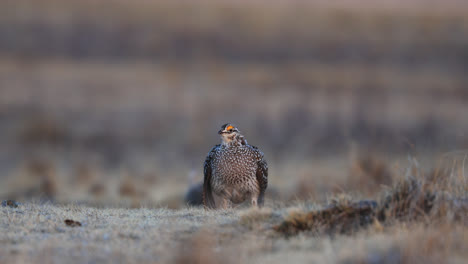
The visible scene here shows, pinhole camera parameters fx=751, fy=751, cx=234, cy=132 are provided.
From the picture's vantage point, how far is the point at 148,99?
28.9 meters

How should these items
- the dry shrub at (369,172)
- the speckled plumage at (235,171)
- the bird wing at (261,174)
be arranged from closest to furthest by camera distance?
the speckled plumage at (235,171)
the bird wing at (261,174)
the dry shrub at (369,172)

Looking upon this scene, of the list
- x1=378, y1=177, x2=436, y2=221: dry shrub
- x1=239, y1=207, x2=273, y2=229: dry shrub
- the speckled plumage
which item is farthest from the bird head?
x1=378, y1=177, x2=436, y2=221: dry shrub

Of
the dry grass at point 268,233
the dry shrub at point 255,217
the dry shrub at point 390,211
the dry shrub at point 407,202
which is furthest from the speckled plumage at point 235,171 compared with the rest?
the dry shrub at point 407,202

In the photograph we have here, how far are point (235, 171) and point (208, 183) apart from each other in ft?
2.06

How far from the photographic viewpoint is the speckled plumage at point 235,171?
33.9ft

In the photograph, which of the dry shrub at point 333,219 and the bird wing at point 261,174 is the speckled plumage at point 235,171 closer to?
the bird wing at point 261,174

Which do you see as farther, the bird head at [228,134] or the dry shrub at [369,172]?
the dry shrub at [369,172]

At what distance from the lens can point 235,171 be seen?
10320mm

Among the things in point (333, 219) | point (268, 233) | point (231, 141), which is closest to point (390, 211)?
point (333, 219)

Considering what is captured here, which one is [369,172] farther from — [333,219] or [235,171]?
[333,219]

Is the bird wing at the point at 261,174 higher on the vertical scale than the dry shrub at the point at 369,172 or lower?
higher

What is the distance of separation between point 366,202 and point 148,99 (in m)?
21.9

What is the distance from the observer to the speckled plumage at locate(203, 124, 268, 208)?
33.9 feet

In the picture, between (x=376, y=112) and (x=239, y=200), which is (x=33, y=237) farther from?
(x=376, y=112)
